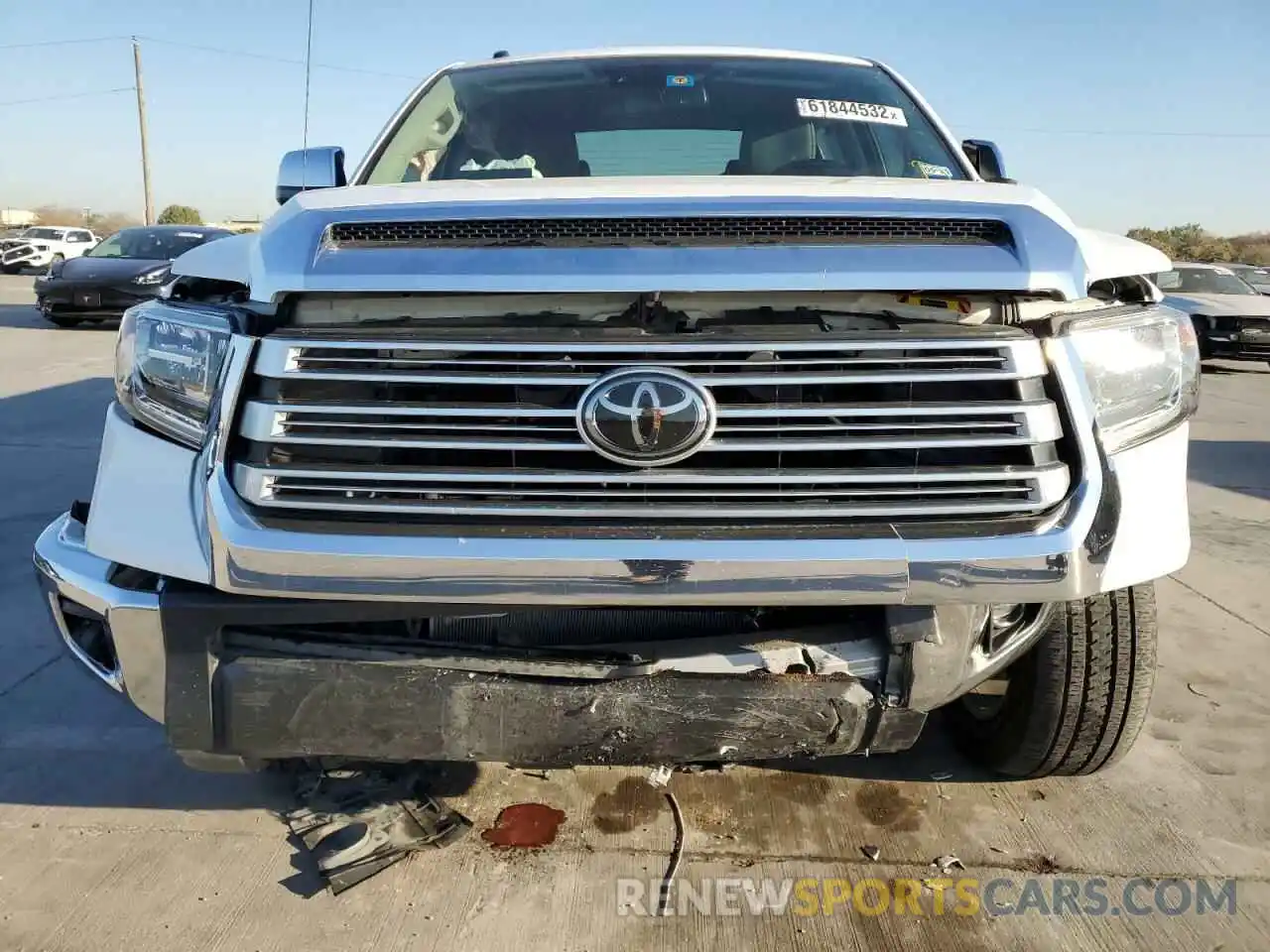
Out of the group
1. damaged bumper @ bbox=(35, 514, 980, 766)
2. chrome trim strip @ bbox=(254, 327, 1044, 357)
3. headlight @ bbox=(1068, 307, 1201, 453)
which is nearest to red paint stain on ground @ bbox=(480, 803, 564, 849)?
damaged bumper @ bbox=(35, 514, 980, 766)

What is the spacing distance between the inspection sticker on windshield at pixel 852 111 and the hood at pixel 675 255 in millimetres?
1472

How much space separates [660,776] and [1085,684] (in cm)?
118

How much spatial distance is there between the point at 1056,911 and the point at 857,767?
2.28 ft

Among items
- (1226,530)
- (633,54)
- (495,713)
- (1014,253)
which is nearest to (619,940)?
(495,713)

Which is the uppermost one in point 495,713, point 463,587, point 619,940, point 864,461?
point 864,461

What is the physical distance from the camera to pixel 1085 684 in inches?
92.9

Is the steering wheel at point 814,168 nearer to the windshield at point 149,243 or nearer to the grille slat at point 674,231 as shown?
the grille slat at point 674,231

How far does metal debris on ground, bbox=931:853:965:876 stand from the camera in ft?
7.77

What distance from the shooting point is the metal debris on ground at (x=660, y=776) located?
271 cm

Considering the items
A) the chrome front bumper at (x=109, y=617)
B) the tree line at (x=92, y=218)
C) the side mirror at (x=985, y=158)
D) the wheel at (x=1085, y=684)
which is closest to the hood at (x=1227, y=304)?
the side mirror at (x=985, y=158)

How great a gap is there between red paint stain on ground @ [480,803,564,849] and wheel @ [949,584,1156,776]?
4.19 ft

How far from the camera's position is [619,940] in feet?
6.95

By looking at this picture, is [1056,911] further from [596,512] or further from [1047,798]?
[596,512]

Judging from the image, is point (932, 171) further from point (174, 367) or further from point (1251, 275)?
point (1251, 275)
